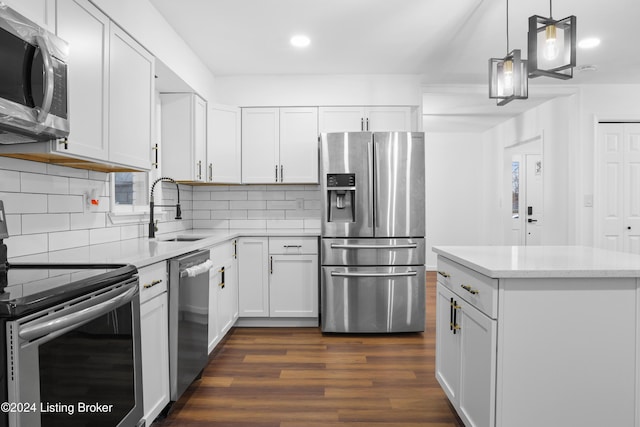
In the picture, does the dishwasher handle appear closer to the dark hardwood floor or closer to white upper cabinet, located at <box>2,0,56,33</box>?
the dark hardwood floor

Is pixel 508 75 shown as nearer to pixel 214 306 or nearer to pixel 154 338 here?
pixel 154 338

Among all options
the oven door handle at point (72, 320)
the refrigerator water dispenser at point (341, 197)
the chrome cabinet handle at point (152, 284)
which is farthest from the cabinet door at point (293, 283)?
the oven door handle at point (72, 320)

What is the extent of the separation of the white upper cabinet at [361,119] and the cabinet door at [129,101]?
72.7 inches

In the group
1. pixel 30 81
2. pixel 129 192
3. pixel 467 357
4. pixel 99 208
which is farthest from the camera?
pixel 129 192

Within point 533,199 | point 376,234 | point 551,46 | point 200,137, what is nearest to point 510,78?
point 551,46

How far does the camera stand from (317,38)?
10.8 ft

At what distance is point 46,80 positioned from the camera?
5.10 feet

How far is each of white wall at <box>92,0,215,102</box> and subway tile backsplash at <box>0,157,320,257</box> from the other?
0.89 meters

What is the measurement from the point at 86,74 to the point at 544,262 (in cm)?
229

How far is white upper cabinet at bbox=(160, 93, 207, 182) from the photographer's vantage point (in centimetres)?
361

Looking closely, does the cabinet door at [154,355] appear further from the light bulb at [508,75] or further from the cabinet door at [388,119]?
the cabinet door at [388,119]

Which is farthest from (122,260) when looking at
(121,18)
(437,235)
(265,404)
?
(437,235)

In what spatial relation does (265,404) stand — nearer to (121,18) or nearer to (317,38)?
(121,18)

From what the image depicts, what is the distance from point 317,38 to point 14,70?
7.65ft
